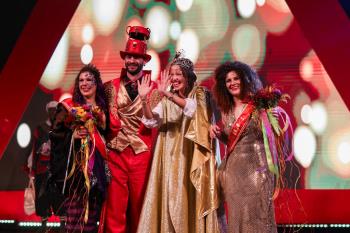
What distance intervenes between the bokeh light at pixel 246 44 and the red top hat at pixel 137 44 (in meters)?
1.24

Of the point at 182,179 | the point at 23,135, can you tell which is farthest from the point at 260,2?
the point at 23,135

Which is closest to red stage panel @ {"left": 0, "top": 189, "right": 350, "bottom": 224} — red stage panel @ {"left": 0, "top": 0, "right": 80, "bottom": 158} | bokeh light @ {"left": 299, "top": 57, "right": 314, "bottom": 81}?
bokeh light @ {"left": 299, "top": 57, "right": 314, "bottom": 81}

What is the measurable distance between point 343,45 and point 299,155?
3.67 ft

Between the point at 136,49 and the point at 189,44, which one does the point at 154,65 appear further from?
the point at 136,49

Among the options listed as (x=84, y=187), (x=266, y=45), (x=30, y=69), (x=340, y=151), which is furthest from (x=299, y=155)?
(x=30, y=69)

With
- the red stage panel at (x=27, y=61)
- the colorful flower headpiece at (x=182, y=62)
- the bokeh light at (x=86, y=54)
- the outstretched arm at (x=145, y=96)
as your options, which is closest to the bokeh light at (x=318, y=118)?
the colorful flower headpiece at (x=182, y=62)

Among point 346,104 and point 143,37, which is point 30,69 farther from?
point 346,104

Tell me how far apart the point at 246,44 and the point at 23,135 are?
2559 millimetres

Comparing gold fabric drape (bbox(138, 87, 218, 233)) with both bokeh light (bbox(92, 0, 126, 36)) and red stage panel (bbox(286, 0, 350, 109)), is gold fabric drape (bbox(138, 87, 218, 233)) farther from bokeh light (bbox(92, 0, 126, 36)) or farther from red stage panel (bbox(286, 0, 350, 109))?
bokeh light (bbox(92, 0, 126, 36))

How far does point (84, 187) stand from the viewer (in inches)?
138

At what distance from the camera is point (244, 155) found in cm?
344

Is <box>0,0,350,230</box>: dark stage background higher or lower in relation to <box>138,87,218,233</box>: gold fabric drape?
higher

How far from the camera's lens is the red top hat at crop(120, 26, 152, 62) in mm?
3998

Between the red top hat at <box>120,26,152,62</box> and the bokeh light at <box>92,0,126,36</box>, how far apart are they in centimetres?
133
